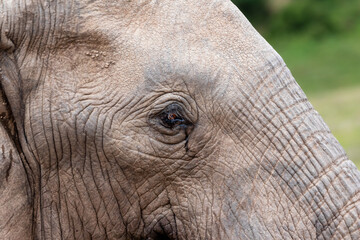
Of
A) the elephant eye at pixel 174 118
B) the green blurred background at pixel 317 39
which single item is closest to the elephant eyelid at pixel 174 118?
the elephant eye at pixel 174 118

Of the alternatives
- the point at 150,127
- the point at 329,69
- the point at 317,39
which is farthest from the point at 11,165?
the point at 317,39

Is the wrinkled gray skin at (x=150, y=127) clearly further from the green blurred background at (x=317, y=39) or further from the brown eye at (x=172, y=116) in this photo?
the green blurred background at (x=317, y=39)

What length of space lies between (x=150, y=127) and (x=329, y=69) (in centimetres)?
1571

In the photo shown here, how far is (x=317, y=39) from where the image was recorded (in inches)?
776

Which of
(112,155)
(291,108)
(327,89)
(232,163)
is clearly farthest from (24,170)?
(327,89)

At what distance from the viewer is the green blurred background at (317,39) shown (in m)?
18.2

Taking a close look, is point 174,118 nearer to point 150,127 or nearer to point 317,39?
point 150,127

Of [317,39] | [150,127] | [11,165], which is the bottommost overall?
[11,165]

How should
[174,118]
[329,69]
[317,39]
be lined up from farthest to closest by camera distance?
[317,39]
[329,69]
[174,118]

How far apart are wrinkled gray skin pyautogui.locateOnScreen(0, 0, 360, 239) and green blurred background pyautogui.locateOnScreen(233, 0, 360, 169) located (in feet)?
45.1

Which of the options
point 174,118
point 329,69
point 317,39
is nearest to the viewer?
point 174,118

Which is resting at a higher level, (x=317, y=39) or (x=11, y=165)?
(x=317, y=39)

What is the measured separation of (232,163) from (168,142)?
246mm

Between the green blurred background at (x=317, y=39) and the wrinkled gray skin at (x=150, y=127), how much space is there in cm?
1375
